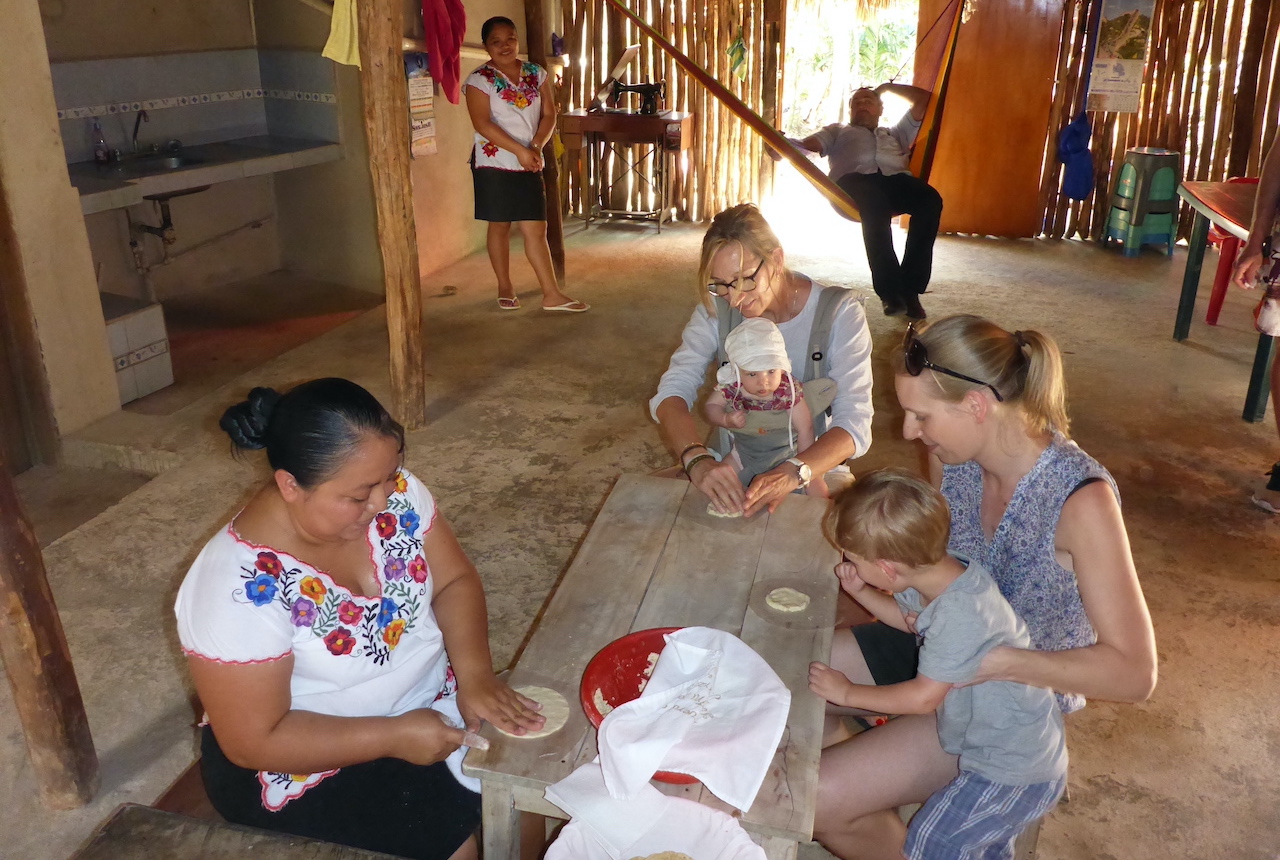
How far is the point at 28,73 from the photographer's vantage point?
3439 millimetres

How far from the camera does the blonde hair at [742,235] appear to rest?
7.59 feet

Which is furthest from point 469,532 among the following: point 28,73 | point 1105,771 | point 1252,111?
point 1252,111

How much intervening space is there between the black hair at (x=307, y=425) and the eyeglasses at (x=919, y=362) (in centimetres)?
89

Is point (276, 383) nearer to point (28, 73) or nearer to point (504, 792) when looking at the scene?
point (28, 73)

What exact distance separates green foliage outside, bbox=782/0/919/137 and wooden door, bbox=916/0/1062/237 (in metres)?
3.22

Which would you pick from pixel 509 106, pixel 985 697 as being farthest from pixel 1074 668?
pixel 509 106

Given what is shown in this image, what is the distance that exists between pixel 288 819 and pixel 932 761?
1.07m

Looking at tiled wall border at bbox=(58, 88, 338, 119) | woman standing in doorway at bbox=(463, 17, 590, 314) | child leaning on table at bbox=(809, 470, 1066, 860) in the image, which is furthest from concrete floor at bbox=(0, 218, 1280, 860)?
tiled wall border at bbox=(58, 88, 338, 119)

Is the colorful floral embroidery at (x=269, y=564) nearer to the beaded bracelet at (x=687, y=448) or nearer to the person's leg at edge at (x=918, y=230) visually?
the beaded bracelet at (x=687, y=448)

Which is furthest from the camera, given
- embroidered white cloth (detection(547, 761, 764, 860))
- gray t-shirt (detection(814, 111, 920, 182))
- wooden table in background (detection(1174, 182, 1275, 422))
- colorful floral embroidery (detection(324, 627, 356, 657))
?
gray t-shirt (detection(814, 111, 920, 182))

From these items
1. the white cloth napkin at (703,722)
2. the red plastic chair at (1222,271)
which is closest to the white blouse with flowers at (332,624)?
the white cloth napkin at (703,722)

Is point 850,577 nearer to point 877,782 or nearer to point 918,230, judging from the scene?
point 877,782

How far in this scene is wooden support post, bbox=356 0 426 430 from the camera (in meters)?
3.53

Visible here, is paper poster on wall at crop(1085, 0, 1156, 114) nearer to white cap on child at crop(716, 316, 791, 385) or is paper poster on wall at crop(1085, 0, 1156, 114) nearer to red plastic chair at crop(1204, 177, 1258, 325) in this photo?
red plastic chair at crop(1204, 177, 1258, 325)
